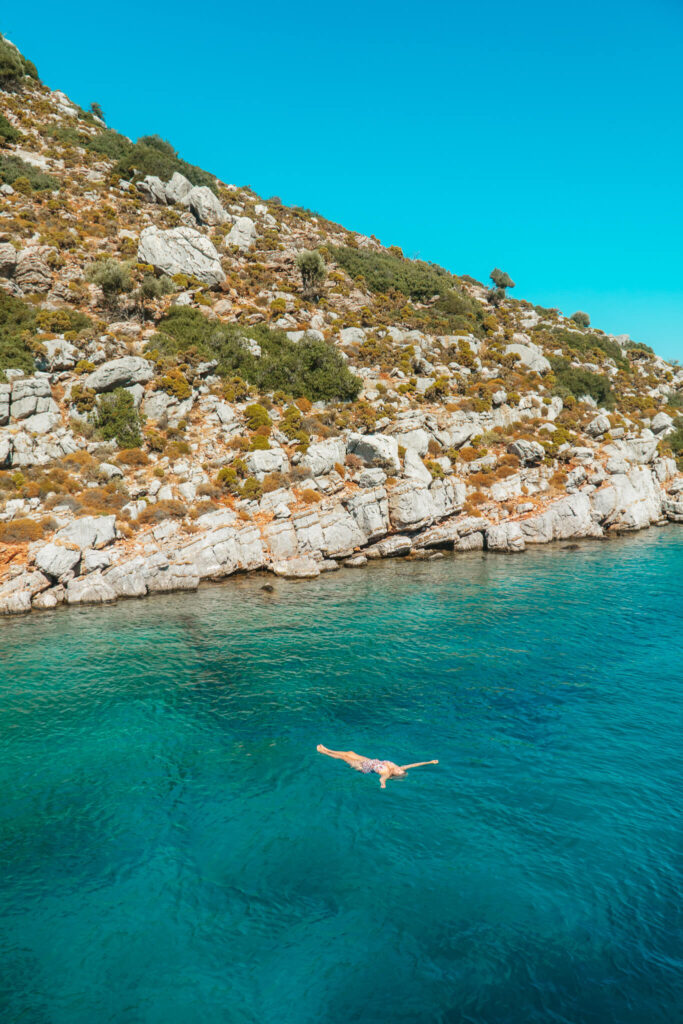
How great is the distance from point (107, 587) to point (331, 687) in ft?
63.2

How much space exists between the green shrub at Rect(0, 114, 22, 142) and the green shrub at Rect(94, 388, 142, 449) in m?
54.3

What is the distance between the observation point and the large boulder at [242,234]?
261ft

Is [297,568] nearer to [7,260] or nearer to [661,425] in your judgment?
[7,260]

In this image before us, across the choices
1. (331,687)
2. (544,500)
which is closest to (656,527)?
(544,500)

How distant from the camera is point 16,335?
50438mm

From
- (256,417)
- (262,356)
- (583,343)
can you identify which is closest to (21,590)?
(256,417)

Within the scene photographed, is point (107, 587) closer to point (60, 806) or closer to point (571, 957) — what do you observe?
point (60, 806)

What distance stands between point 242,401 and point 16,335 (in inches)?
860

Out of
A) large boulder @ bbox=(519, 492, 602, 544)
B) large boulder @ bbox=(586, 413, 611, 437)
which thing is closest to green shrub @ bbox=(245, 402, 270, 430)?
large boulder @ bbox=(519, 492, 602, 544)

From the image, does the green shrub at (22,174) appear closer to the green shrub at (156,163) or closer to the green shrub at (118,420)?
the green shrub at (156,163)

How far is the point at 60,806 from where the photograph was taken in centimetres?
1602

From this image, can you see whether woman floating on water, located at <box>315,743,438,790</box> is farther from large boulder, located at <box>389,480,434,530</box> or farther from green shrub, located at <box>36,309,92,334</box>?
green shrub, located at <box>36,309,92,334</box>

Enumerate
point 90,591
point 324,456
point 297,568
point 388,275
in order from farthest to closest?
point 388,275 < point 324,456 < point 297,568 < point 90,591

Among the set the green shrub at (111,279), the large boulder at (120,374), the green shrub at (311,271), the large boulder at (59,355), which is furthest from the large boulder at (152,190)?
the large boulder at (120,374)
